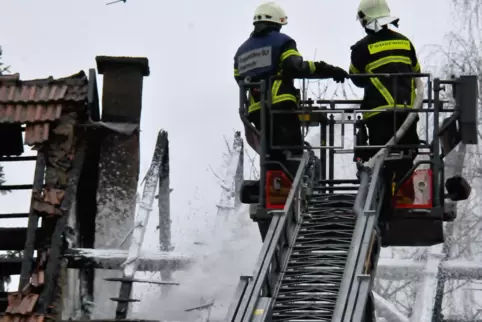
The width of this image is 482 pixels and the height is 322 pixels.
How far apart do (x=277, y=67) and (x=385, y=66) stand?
964mm

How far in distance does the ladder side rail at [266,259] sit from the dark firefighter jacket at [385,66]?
3.74 feet

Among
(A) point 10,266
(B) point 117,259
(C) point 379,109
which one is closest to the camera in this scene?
(C) point 379,109

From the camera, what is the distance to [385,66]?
43.7ft

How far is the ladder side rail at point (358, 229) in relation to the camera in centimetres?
1066

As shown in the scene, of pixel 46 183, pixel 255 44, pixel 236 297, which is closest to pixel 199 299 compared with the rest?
pixel 46 183

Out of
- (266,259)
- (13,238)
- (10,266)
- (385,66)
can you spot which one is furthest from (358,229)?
(13,238)

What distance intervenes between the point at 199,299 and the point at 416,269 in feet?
9.01

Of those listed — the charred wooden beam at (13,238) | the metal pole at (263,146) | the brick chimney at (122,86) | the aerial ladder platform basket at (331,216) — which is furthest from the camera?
the brick chimney at (122,86)

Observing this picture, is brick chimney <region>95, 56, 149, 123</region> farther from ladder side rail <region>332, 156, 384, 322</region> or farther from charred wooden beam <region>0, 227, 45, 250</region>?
ladder side rail <region>332, 156, 384, 322</region>

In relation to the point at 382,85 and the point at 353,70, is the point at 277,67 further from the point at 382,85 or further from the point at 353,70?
the point at 382,85

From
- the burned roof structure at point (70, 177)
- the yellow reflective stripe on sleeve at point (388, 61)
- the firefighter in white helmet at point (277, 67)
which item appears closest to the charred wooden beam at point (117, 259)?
the burned roof structure at point (70, 177)

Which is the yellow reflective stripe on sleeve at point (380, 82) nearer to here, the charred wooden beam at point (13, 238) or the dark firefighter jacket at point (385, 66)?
the dark firefighter jacket at point (385, 66)

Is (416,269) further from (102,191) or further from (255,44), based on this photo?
(255,44)

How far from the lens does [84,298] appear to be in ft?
53.0
